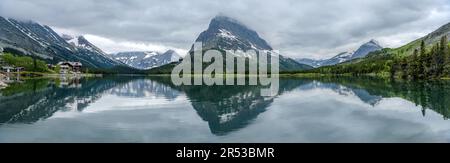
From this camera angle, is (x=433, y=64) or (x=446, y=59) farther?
(x=433, y=64)

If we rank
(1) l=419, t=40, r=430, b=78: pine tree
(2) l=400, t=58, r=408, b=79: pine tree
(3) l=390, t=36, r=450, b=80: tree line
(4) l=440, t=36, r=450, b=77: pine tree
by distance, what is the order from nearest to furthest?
(4) l=440, t=36, r=450, b=77: pine tree
(3) l=390, t=36, r=450, b=80: tree line
(1) l=419, t=40, r=430, b=78: pine tree
(2) l=400, t=58, r=408, b=79: pine tree

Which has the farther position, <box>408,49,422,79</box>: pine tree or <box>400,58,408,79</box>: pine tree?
<box>400,58,408,79</box>: pine tree

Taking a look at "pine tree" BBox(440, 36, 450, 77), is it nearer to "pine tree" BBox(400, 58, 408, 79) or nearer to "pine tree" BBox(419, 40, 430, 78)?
"pine tree" BBox(419, 40, 430, 78)

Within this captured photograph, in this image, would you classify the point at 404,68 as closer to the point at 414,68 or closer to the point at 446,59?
the point at 414,68

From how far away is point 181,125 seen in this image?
1359 inches

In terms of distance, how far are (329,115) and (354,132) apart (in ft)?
39.8

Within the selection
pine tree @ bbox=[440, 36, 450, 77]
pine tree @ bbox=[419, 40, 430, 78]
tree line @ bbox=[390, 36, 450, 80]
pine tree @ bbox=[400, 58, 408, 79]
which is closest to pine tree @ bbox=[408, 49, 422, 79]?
tree line @ bbox=[390, 36, 450, 80]

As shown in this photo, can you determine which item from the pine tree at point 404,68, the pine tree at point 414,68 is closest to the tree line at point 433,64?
the pine tree at point 414,68

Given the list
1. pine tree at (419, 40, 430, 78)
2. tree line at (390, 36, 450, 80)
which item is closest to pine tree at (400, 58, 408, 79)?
tree line at (390, 36, 450, 80)

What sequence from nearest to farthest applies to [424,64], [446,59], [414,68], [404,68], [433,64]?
[446,59] < [424,64] < [433,64] < [414,68] < [404,68]

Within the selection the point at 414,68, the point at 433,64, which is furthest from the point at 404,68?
the point at 433,64

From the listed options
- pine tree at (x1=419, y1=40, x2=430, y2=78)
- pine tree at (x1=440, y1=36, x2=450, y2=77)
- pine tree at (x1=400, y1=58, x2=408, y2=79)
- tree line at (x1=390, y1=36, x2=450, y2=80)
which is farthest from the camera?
pine tree at (x1=400, y1=58, x2=408, y2=79)

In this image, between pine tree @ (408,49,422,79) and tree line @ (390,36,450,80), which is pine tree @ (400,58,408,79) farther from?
tree line @ (390,36,450,80)
